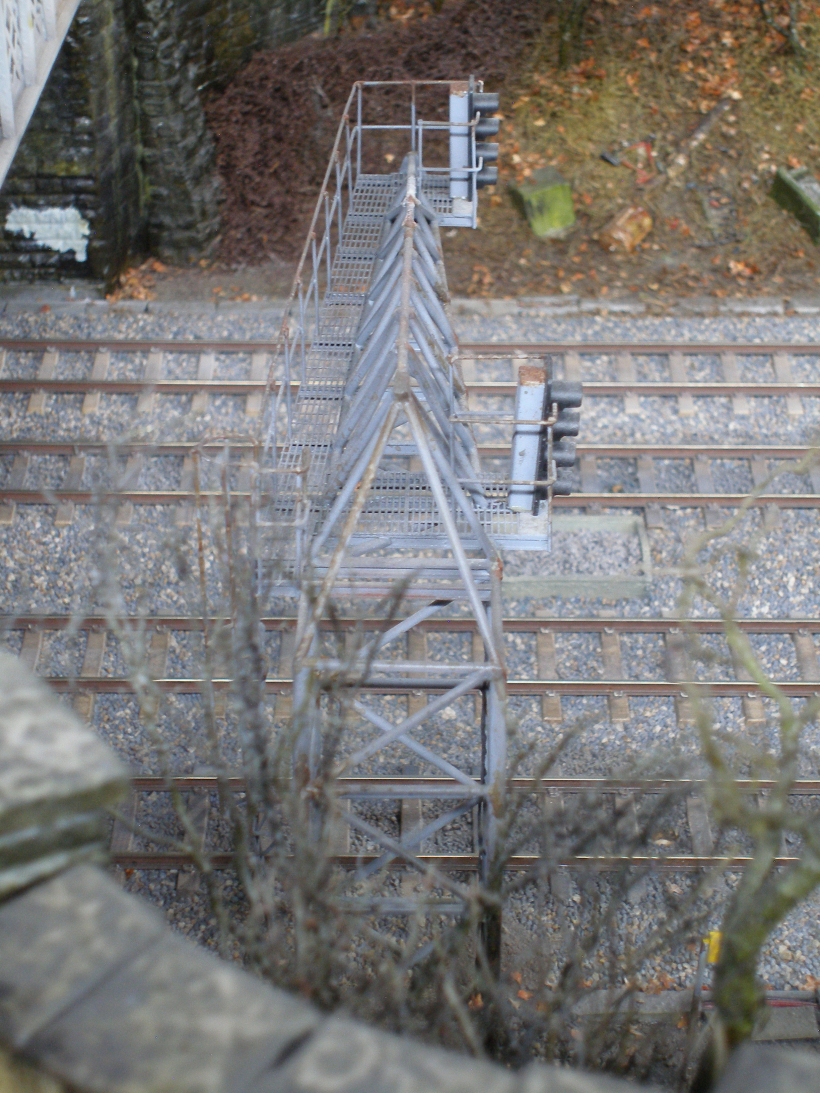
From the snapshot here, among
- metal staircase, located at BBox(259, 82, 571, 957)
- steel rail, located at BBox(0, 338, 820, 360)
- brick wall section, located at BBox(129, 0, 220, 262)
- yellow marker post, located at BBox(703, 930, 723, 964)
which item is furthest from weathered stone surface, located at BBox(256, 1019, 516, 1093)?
brick wall section, located at BBox(129, 0, 220, 262)

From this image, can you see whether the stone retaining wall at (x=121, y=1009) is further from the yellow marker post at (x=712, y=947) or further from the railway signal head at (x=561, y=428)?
the yellow marker post at (x=712, y=947)

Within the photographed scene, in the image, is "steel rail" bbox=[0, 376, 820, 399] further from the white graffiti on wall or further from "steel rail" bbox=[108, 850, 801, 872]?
"steel rail" bbox=[108, 850, 801, 872]

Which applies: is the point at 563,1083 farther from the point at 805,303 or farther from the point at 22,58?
the point at 805,303

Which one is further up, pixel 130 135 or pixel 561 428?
pixel 130 135

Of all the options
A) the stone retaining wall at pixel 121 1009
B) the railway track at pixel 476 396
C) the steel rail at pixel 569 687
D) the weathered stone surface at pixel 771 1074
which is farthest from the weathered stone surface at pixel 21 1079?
the railway track at pixel 476 396

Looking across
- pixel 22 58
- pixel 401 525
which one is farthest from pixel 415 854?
pixel 22 58


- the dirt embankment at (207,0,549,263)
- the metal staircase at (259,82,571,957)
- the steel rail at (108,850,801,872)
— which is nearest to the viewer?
the metal staircase at (259,82,571,957)

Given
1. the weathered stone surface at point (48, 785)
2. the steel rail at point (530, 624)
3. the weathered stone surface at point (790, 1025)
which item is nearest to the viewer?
the weathered stone surface at point (48, 785)

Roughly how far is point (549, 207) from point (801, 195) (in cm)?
362

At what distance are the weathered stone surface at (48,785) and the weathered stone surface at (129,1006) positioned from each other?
161 millimetres

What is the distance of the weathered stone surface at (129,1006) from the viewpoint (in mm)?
2754

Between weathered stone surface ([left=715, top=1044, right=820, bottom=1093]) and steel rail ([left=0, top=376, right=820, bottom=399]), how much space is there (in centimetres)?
1095

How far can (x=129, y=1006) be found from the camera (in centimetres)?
288

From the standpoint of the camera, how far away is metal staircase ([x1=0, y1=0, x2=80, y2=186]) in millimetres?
9141
